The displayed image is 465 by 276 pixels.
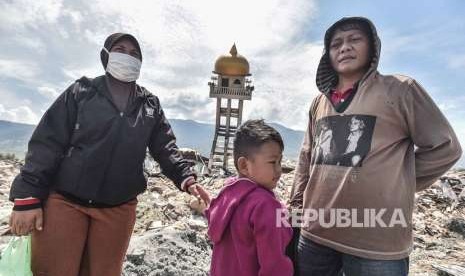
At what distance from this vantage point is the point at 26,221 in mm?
2359

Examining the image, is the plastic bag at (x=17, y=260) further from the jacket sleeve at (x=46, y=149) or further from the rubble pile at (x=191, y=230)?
the rubble pile at (x=191, y=230)

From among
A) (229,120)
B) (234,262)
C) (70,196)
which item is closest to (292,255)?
(234,262)

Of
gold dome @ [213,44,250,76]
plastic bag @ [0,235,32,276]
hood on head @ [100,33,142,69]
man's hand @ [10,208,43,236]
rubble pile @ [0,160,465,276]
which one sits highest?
gold dome @ [213,44,250,76]

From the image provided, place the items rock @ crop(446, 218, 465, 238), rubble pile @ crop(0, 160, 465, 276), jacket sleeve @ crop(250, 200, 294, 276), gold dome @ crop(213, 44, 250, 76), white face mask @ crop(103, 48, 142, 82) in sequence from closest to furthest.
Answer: jacket sleeve @ crop(250, 200, 294, 276) → white face mask @ crop(103, 48, 142, 82) → rubble pile @ crop(0, 160, 465, 276) → rock @ crop(446, 218, 465, 238) → gold dome @ crop(213, 44, 250, 76)

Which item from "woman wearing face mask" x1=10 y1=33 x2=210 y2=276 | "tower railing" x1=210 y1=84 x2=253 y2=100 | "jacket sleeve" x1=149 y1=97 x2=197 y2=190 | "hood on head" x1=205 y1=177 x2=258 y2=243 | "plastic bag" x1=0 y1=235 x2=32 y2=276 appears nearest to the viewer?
"hood on head" x1=205 y1=177 x2=258 y2=243

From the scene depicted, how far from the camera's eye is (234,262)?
1.99 m

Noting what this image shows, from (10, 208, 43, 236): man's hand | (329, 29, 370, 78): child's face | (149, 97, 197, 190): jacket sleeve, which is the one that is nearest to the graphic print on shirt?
(329, 29, 370, 78): child's face


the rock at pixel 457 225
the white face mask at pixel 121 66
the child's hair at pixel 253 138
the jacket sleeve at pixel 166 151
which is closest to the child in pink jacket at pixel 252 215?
the child's hair at pixel 253 138

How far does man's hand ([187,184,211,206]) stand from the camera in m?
2.81

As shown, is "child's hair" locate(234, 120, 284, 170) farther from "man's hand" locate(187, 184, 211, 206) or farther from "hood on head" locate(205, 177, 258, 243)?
"man's hand" locate(187, 184, 211, 206)

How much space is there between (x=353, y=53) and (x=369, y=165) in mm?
→ 748

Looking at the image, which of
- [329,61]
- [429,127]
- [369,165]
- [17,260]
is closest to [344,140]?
[369,165]

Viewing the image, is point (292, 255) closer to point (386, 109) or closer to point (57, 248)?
point (386, 109)

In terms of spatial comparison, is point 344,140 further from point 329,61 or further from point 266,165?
point 329,61
